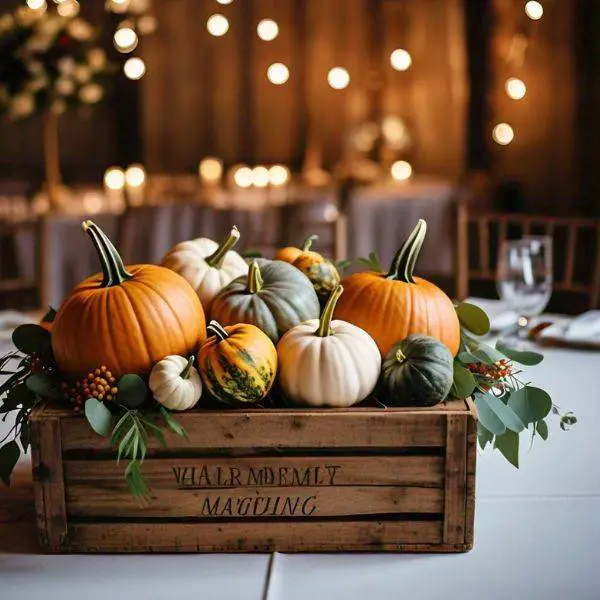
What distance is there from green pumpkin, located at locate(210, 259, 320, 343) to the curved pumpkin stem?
11cm

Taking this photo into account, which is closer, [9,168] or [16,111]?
[16,111]

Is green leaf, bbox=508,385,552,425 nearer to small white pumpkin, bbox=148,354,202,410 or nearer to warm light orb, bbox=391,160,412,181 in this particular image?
small white pumpkin, bbox=148,354,202,410

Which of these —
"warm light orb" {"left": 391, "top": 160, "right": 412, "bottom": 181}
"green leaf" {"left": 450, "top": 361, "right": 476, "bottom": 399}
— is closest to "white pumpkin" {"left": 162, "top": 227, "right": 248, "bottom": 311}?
"green leaf" {"left": 450, "top": 361, "right": 476, "bottom": 399}

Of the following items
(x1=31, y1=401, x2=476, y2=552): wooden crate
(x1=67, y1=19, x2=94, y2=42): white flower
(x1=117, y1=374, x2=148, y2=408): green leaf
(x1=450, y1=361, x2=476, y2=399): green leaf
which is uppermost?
(x1=67, y1=19, x2=94, y2=42): white flower

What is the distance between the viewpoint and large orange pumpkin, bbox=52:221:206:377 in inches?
36.1

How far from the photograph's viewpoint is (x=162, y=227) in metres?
2.94

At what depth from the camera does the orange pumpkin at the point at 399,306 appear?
3.23ft

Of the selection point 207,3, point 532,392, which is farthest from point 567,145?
point 532,392

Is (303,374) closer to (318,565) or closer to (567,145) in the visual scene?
(318,565)

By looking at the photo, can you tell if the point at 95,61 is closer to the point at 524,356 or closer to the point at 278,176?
the point at 278,176

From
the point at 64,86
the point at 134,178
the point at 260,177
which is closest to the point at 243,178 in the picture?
the point at 260,177

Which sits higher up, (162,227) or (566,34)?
(566,34)

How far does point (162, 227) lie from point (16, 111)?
1.21 meters

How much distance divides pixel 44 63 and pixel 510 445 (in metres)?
3.26
